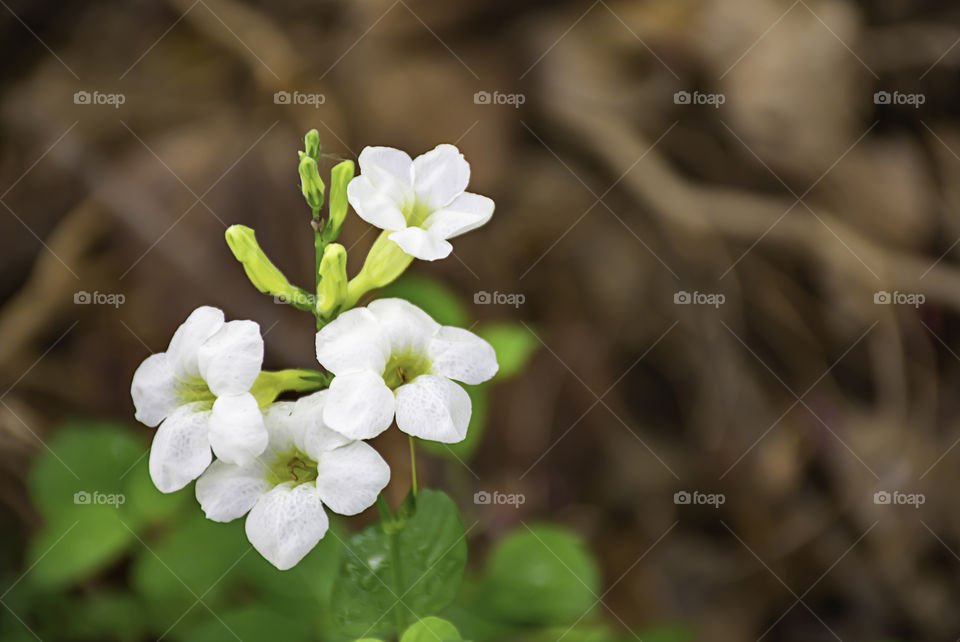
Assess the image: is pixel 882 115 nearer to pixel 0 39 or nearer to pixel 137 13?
pixel 137 13

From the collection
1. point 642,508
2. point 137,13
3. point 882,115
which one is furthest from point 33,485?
point 882,115

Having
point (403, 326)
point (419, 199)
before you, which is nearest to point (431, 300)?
point (419, 199)

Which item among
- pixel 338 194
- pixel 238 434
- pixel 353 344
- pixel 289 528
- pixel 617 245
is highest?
pixel 617 245

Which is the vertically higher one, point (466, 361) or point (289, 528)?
point (466, 361)

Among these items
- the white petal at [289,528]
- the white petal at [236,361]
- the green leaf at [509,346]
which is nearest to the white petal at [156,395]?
the white petal at [236,361]

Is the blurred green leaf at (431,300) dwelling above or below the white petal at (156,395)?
above

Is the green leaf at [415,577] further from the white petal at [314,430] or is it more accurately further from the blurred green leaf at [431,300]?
the blurred green leaf at [431,300]

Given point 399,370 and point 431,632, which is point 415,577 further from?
point 399,370
